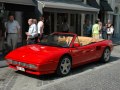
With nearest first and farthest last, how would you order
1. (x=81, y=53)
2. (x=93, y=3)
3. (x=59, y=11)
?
(x=81, y=53), (x=59, y=11), (x=93, y=3)

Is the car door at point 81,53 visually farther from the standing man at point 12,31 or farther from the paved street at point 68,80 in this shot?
the standing man at point 12,31

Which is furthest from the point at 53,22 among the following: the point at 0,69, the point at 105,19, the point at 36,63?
the point at 36,63

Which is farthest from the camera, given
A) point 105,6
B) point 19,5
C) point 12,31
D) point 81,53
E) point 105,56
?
point 105,6

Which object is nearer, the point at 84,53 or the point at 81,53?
the point at 81,53

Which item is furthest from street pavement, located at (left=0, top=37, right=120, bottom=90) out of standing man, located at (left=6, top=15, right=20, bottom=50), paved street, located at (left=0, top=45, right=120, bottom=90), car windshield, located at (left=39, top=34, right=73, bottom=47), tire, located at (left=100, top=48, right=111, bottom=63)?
standing man, located at (left=6, top=15, right=20, bottom=50)

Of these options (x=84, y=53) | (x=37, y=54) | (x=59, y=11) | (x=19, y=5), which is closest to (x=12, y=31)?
(x=19, y=5)

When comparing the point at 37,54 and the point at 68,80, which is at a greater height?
the point at 37,54

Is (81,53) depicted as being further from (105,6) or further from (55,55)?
(105,6)

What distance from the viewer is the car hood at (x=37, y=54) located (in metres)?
7.45

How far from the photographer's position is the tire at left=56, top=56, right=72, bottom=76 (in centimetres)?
789

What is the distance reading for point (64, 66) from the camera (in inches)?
318

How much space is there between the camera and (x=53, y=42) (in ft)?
29.4

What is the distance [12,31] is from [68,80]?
14.3 feet

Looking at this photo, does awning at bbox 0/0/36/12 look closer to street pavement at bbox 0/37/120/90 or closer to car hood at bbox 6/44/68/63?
street pavement at bbox 0/37/120/90
